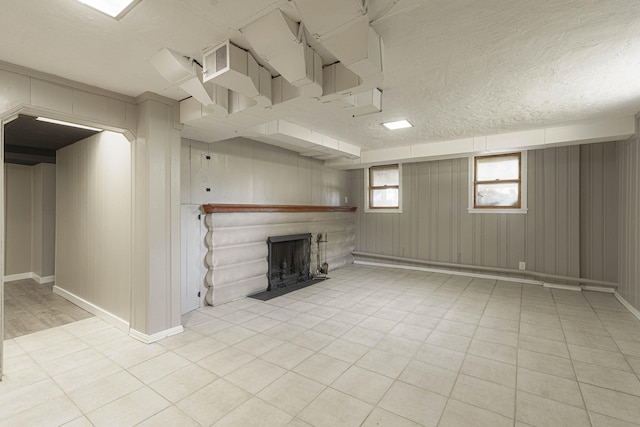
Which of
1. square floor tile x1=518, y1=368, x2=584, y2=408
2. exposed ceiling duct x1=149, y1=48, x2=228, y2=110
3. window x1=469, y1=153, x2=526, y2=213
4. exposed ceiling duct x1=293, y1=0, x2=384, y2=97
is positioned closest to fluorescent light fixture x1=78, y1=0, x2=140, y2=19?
exposed ceiling duct x1=149, y1=48, x2=228, y2=110

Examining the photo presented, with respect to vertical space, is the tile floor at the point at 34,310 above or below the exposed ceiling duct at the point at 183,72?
below

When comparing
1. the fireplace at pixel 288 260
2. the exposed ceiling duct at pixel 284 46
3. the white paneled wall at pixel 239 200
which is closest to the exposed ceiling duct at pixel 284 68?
the exposed ceiling duct at pixel 284 46

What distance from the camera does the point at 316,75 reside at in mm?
2273

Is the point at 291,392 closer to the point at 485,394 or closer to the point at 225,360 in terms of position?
the point at 225,360

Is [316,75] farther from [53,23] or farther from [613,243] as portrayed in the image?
[613,243]

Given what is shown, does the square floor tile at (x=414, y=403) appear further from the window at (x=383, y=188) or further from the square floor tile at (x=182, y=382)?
the window at (x=383, y=188)

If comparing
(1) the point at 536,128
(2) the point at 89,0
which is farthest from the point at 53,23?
(1) the point at 536,128

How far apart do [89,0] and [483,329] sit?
14.2ft

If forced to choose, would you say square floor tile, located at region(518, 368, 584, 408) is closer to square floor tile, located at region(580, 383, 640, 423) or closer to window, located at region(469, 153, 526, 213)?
square floor tile, located at region(580, 383, 640, 423)

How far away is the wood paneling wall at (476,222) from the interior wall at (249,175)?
5.58 ft

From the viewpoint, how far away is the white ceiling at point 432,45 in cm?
→ 173

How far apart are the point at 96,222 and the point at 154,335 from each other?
1.82 meters

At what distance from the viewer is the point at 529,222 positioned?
17.2 feet

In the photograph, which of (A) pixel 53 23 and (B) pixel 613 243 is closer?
(A) pixel 53 23
